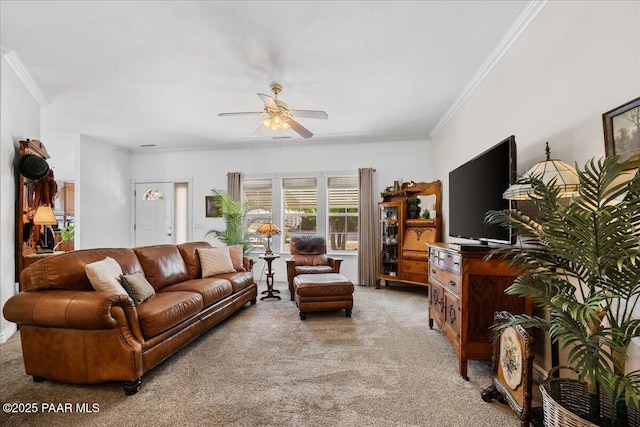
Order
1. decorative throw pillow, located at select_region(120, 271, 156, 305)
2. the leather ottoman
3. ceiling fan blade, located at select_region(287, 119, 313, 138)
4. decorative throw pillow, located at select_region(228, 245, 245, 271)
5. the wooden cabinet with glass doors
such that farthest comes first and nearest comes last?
the wooden cabinet with glass doors → decorative throw pillow, located at select_region(228, 245, 245, 271) → the leather ottoman → ceiling fan blade, located at select_region(287, 119, 313, 138) → decorative throw pillow, located at select_region(120, 271, 156, 305)

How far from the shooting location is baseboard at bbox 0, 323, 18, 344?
9.57ft

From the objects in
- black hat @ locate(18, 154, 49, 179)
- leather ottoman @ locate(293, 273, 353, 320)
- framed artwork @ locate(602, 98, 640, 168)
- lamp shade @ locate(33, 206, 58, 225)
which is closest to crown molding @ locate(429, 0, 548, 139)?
framed artwork @ locate(602, 98, 640, 168)

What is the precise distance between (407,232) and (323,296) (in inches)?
85.7

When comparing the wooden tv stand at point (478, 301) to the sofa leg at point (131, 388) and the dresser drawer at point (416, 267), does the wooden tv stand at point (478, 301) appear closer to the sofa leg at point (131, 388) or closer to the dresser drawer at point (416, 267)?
the sofa leg at point (131, 388)

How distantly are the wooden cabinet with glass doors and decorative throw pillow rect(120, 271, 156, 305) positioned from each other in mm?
3736

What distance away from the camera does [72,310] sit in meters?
2.08

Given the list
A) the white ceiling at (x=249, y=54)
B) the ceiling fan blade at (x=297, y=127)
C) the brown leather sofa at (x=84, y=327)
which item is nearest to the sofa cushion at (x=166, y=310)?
the brown leather sofa at (x=84, y=327)

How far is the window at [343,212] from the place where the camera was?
5.89 meters

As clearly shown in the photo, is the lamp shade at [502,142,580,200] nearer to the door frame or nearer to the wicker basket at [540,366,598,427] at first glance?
the wicker basket at [540,366,598,427]

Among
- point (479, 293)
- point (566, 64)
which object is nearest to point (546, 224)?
point (479, 293)

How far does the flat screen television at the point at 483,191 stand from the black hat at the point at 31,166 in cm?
441

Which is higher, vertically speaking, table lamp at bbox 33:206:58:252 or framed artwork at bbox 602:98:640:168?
framed artwork at bbox 602:98:640:168

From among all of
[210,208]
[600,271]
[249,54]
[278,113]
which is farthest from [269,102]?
[210,208]

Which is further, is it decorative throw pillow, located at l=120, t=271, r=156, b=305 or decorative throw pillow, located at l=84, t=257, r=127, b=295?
decorative throw pillow, located at l=120, t=271, r=156, b=305
